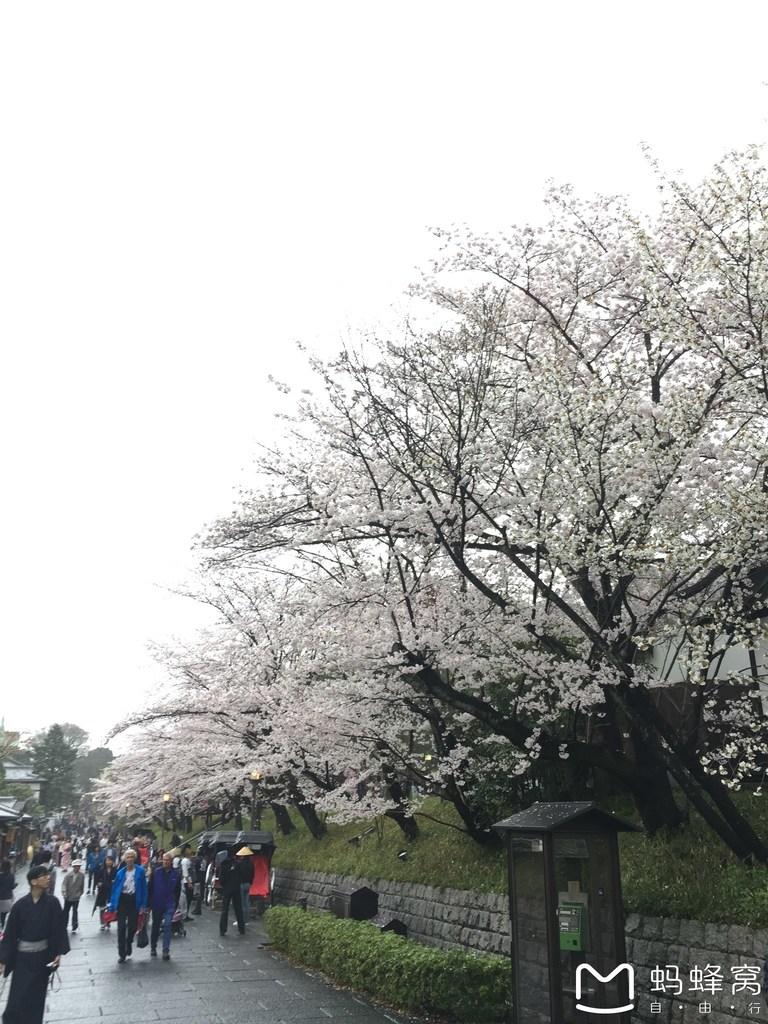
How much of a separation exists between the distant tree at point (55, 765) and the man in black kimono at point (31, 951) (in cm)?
7499

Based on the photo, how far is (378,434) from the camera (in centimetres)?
1072

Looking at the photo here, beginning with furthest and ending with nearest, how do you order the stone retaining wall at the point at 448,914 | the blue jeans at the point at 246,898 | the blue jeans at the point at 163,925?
the blue jeans at the point at 246,898
the blue jeans at the point at 163,925
the stone retaining wall at the point at 448,914

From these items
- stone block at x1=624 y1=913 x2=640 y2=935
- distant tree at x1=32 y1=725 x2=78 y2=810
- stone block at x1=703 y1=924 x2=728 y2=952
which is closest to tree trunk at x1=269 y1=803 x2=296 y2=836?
stone block at x1=624 y1=913 x2=640 y2=935

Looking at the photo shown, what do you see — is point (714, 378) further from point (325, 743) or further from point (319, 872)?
point (319, 872)

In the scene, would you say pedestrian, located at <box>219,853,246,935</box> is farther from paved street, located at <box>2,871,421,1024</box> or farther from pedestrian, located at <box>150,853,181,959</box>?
pedestrian, located at <box>150,853,181,959</box>

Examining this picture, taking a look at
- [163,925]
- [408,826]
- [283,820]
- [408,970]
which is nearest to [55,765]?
[283,820]

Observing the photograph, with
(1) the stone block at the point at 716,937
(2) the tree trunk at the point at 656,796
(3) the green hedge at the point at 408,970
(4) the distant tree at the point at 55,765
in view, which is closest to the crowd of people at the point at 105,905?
(3) the green hedge at the point at 408,970

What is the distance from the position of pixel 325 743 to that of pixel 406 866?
288cm

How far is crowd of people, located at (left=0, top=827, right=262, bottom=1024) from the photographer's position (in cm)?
775

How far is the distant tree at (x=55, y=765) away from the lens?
2992 inches

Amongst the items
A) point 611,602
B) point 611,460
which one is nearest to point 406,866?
point 611,602

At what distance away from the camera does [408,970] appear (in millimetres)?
9664

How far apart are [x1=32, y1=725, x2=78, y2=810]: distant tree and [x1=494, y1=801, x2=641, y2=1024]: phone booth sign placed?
76.8 metres

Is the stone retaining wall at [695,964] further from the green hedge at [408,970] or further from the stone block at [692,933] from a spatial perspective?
the green hedge at [408,970]
